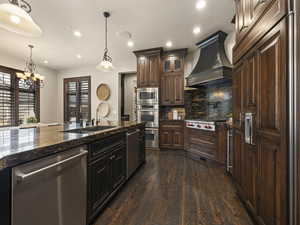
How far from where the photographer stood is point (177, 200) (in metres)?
1.87

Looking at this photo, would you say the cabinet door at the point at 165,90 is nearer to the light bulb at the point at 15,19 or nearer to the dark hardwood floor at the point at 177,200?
the dark hardwood floor at the point at 177,200

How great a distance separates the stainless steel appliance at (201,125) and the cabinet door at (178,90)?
2.55 ft

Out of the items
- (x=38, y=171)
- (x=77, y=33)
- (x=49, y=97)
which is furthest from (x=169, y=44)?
(x=49, y=97)

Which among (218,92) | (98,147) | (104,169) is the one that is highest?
(218,92)

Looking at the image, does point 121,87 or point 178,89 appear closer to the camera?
point 178,89

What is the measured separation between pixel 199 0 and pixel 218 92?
7.34 ft

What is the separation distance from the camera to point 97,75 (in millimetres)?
5703

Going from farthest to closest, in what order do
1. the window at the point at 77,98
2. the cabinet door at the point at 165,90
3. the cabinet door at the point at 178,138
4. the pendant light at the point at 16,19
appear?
the window at the point at 77,98, the cabinet door at the point at 165,90, the cabinet door at the point at 178,138, the pendant light at the point at 16,19

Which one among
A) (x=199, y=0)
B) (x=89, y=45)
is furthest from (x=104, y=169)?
(x=89, y=45)

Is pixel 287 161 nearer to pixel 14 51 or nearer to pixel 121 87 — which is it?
pixel 121 87

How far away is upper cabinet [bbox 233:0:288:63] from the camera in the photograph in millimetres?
982

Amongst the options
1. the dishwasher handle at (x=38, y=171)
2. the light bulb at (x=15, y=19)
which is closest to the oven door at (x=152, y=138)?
the dishwasher handle at (x=38, y=171)

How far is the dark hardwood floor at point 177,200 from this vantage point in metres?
1.53

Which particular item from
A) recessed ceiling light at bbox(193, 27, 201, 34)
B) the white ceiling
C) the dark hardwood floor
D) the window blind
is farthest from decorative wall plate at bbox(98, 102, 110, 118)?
recessed ceiling light at bbox(193, 27, 201, 34)
